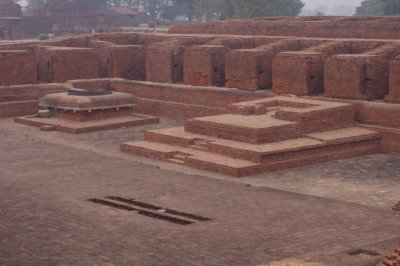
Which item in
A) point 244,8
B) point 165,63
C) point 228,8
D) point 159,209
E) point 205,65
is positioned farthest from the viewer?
point 228,8

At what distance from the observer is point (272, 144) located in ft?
37.3

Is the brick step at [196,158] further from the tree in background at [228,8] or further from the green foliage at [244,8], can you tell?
the green foliage at [244,8]

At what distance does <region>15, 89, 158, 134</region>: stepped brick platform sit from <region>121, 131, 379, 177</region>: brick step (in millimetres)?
2484

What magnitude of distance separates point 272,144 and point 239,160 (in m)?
0.61

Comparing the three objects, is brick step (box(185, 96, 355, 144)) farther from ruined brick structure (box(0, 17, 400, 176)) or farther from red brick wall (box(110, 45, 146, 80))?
red brick wall (box(110, 45, 146, 80))

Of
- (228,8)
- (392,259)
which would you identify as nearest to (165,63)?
(392,259)

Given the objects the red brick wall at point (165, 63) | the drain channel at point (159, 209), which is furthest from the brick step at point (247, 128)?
the red brick wall at point (165, 63)

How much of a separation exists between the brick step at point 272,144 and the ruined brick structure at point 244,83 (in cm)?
2

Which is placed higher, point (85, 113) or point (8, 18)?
point (8, 18)

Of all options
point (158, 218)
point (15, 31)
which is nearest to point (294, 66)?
point (158, 218)

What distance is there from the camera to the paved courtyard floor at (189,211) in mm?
7086

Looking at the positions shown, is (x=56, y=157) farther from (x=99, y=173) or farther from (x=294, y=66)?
(x=294, y=66)

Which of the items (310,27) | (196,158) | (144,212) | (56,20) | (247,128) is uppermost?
(56,20)

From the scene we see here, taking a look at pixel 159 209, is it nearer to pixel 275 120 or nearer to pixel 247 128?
pixel 247 128
